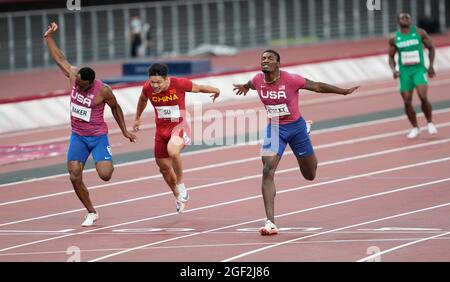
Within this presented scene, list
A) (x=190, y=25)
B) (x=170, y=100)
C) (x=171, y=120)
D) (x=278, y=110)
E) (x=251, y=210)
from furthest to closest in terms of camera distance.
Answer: (x=190, y=25)
(x=251, y=210)
(x=171, y=120)
(x=170, y=100)
(x=278, y=110)

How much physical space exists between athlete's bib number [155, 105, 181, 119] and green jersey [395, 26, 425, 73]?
7911 mm

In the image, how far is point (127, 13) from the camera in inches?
1805

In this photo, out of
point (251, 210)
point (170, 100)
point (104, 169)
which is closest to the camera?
point (104, 169)

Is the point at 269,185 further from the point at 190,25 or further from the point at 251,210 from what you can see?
the point at 190,25

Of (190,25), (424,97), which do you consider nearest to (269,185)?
(424,97)

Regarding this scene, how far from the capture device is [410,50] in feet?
82.2

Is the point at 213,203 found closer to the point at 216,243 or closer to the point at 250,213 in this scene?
the point at 250,213

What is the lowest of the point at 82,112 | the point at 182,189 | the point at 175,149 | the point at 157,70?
the point at 182,189

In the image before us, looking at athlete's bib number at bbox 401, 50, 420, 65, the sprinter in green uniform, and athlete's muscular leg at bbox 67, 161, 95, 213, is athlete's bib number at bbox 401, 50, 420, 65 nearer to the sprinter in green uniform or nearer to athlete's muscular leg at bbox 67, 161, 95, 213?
the sprinter in green uniform

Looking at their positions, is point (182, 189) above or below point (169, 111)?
below

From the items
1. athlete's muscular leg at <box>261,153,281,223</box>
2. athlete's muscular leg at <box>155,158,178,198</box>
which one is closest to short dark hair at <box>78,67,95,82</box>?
athlete's muscular leg at <box>155,158,178,198</box>

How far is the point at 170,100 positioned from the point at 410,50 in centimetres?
807

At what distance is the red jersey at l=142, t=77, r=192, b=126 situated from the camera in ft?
59.7

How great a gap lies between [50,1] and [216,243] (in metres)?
28.8
